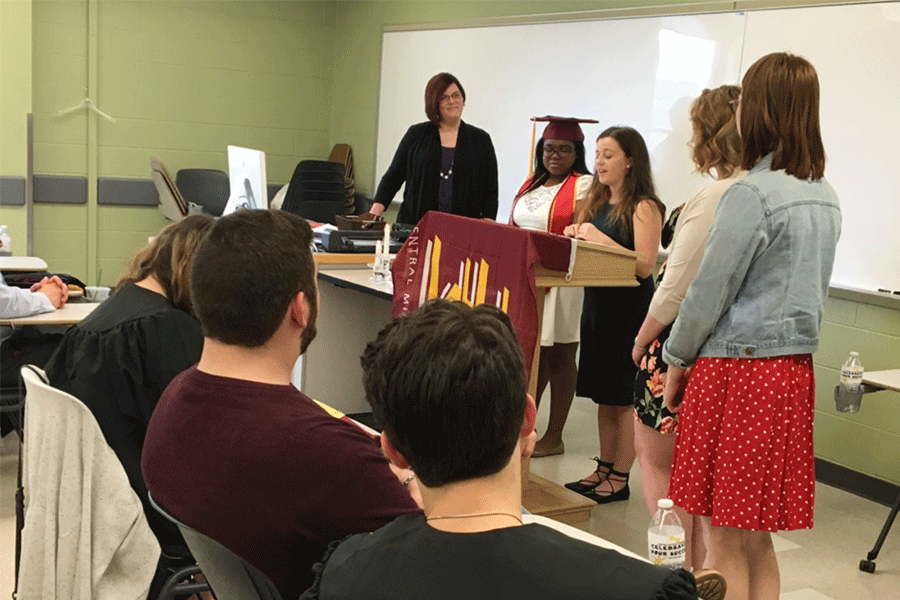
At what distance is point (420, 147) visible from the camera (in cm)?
486

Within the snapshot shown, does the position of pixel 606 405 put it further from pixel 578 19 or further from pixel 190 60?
pixel 190 60

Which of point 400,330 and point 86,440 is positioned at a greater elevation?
point 400,330

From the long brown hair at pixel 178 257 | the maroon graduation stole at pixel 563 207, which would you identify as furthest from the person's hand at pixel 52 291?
the maroon graduation stole at pixel 563 207

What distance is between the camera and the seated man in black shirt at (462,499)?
94cm

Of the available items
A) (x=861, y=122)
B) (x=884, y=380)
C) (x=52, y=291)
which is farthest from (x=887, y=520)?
(x=52, y=291)

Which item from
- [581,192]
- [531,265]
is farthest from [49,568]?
[581,192]

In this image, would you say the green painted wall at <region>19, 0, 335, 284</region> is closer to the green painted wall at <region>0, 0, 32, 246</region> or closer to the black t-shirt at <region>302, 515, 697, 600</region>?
the green painted wall at <region>0, 0, 32, 246</region>

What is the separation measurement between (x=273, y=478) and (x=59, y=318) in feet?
7.12

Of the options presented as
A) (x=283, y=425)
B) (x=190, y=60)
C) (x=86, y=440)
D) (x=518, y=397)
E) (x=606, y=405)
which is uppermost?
(x=190, y=60)

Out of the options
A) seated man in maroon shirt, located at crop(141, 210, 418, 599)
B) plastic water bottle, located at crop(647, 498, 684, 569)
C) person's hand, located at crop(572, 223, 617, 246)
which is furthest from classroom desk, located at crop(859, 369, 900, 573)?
seated man in maroon shirt, located at crop(141, 210, 418, 599)

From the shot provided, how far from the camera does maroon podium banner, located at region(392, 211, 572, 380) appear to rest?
2.89 meters

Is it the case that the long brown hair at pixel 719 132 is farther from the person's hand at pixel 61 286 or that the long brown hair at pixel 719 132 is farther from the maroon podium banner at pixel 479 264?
the person's hand at pixel 61 286

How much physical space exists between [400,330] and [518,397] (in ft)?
0.51

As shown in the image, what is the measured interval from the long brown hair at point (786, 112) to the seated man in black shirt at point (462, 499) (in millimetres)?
1271
